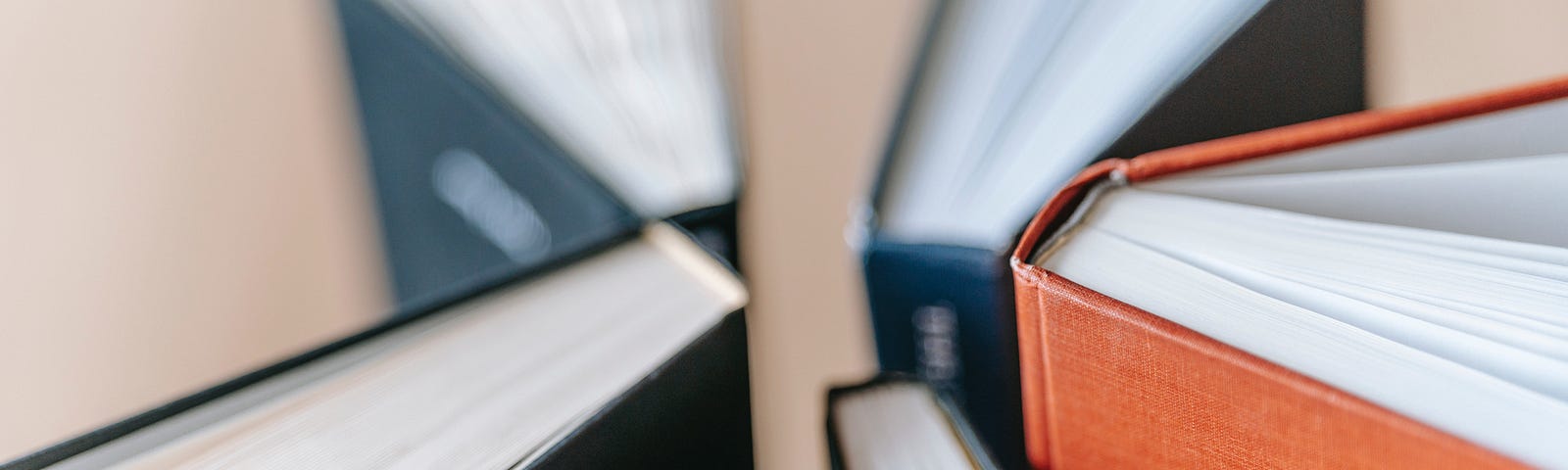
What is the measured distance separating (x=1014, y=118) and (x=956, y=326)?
78mm

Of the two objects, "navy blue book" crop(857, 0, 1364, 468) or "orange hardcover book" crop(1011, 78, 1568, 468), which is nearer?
"orange hardcover book" crop(1011, 78, 1568, 468)

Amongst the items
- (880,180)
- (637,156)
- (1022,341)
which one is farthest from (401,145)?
(1022,341)

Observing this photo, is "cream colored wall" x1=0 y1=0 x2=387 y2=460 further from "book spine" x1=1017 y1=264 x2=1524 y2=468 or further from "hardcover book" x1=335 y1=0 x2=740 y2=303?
"book spine" x1=1017 y1=264 x2=1524 y2=468

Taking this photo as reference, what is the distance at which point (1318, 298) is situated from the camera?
0.54ft

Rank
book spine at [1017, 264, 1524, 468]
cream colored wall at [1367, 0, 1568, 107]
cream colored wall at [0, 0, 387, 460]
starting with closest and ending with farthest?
book spine at [1017, 264, 1524, 468] < cream colored wall at [1367, 0, 1568, 107] < cream colored wall at [0, 0, 387, 460]

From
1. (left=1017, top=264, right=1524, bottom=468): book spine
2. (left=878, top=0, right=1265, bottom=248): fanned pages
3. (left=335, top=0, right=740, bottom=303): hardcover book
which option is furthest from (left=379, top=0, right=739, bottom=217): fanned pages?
(left=1017, top=264, right=1524, bottom=468): book spine

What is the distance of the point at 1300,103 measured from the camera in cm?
28

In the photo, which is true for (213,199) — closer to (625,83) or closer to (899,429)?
(625,83)

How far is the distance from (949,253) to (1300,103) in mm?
119

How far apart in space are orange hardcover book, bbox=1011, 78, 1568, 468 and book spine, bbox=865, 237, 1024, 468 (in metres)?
0.07

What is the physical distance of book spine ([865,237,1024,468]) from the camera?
11.6 inches

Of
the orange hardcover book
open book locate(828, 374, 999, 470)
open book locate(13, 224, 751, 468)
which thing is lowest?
open book locate(828, 374, 999, 470)

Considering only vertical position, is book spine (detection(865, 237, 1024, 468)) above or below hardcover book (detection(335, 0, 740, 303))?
below

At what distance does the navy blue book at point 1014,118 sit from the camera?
0.88 ft
